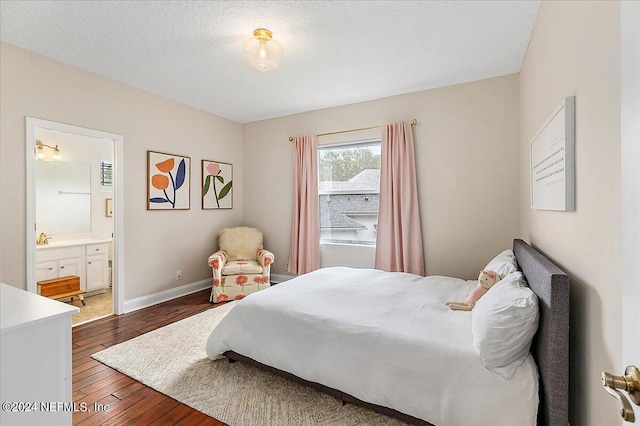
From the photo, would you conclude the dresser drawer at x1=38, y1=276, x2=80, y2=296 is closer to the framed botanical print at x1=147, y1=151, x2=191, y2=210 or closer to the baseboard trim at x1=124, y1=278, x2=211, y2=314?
the baseboard trim at x1=124, y1=278, x2=211, y2=314

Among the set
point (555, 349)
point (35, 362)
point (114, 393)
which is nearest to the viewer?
point (35, 362)

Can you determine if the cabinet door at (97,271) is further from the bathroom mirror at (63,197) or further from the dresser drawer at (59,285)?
the bathroom mirror at (63,197)

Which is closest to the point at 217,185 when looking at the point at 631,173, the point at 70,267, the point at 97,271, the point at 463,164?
the point at 97,271

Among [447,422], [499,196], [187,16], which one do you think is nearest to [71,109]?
[187,16]

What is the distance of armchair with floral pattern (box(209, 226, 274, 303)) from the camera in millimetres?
3981

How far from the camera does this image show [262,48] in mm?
2463

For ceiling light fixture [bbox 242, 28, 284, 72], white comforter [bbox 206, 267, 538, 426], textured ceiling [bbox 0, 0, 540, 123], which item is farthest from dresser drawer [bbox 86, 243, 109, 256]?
ceiling light fixture [bbox 242, 28, 284, 72]

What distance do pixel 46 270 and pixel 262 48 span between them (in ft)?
12.4

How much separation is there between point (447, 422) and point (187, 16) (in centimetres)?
306

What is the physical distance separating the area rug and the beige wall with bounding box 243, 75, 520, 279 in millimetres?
2258

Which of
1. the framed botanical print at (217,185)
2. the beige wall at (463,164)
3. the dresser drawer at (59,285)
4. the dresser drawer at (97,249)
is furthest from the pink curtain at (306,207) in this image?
the dresser drawer at (59,285)

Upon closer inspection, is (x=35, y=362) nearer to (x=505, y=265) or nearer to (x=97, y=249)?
(x=505, y=265)

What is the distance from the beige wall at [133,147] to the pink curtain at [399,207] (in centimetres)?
250

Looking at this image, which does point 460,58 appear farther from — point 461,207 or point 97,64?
point 97,64
